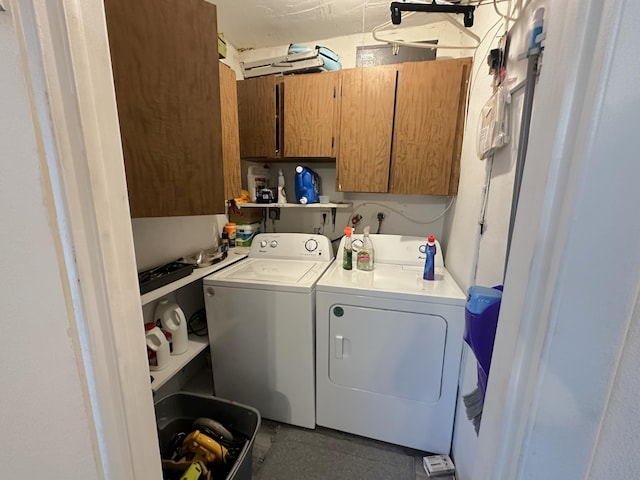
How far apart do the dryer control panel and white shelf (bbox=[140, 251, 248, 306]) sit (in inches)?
5.4

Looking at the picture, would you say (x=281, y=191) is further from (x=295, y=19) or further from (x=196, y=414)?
(x=196, y=414)

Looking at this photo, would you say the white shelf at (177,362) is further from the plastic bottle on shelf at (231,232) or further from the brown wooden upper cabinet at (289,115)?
the brown wooden upper cabinet at (289,115)

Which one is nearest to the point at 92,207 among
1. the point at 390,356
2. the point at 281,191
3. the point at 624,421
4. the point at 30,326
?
the point at 30,326

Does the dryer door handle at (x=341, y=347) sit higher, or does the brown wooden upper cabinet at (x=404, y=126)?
the brown wooden upper cabinet at (x=404, y=126)

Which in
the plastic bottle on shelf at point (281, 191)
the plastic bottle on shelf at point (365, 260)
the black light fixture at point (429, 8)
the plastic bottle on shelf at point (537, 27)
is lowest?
the plastic bottle on shelf at point (365, 260)

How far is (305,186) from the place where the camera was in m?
2.11

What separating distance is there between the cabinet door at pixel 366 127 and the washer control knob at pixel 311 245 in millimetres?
464

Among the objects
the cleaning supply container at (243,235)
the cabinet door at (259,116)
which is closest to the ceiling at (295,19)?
the cabinet door at (259,116)

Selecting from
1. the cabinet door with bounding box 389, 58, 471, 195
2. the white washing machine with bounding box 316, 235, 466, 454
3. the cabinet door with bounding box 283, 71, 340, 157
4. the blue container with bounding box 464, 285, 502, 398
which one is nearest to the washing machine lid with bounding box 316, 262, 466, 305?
the white washing machine with bounding box 316, 235, 466, 454

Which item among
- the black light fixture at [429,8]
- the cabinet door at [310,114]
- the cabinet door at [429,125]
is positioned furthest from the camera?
the cabinet door at [310,114]

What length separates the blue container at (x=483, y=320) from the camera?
620mm

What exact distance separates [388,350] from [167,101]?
1.54 metres

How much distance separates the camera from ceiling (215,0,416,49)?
1667 millimetres

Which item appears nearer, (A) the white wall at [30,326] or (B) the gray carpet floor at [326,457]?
(A) the white wall at [30,326]
